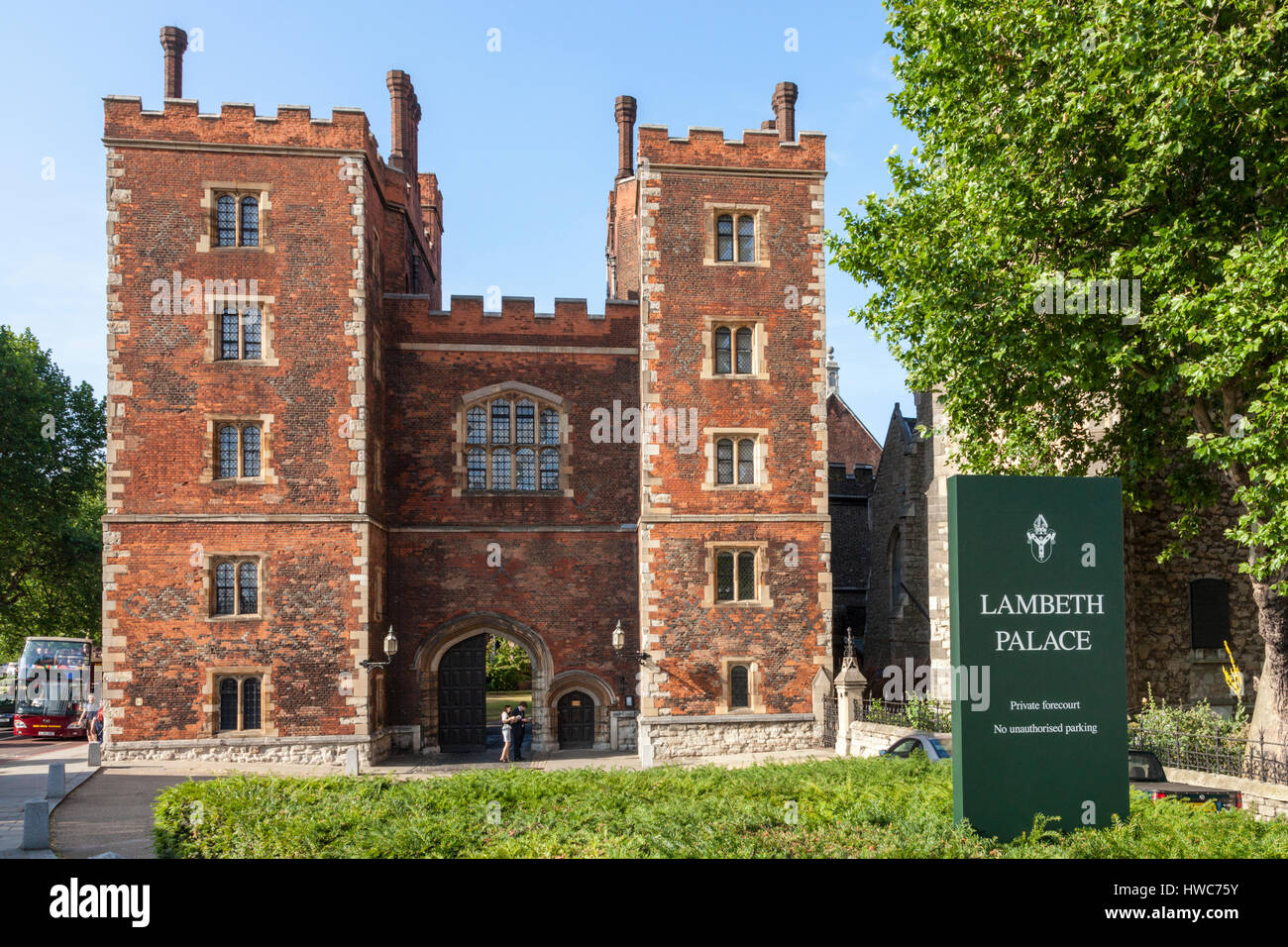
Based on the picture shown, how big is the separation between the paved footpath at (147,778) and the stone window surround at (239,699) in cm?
70

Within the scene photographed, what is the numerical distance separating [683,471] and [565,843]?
685 inches

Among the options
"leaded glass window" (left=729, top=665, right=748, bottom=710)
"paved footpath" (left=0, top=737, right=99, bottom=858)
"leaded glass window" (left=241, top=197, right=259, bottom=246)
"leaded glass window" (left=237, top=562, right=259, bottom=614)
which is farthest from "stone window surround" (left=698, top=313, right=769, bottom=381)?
"paved footpath" (left=0, top=737, right=99, bottom=858)

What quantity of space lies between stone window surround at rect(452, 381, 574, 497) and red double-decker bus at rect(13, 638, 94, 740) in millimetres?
17978

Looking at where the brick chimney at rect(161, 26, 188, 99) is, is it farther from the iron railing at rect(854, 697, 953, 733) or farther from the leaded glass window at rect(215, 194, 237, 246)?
the iron railing at rect(854, 697, 953, 733)

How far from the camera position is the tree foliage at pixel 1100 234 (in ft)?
45.3

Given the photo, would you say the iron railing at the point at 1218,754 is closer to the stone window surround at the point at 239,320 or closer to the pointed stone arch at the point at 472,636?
the pointed stone arch at the point at 472,636

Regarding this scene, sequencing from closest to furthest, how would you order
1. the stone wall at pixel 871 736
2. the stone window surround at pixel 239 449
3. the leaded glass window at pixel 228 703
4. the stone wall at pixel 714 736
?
the stone wall at pixel 871 736 → the leaded glass window at pixel 228 703 → the stone window surround at pixel 239 449 → the stone wall at pixel 714 736

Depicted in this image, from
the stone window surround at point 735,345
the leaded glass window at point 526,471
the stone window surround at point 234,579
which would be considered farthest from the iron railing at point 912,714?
the stone window surround at point 234,579

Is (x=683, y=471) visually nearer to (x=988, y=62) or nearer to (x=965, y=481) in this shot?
(x=988, y=62)

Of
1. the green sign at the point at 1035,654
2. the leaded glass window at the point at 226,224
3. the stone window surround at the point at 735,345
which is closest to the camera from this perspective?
the green sign at the point at 1035,654

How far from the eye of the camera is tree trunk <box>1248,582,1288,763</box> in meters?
16.1

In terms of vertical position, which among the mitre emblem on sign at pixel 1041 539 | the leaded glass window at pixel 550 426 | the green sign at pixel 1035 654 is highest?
the leaded glass window at pixel 550 426

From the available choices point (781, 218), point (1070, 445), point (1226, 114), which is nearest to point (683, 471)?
point (781, 218)

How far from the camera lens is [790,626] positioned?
2595 cm
